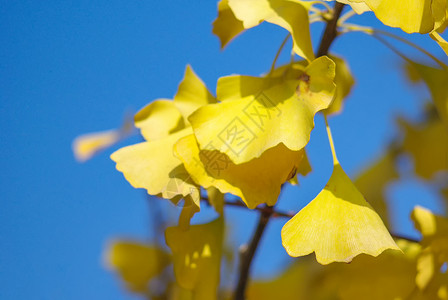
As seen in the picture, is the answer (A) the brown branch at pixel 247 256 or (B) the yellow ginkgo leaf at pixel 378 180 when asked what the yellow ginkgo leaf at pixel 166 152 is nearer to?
(A) the brown branch at pixel 247 256

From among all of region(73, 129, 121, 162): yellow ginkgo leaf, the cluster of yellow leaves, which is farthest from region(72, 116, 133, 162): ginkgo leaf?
the cluster of yellow leaves

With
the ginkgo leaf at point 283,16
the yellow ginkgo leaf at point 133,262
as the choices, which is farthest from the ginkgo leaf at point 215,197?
the yellow ginkgo leaf at point 133,262

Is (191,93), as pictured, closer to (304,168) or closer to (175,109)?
(175,109)

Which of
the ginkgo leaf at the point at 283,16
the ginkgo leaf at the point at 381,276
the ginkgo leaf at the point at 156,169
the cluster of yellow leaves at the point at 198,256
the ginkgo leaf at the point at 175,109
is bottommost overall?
the ginkgo leaf at the point at 381,276

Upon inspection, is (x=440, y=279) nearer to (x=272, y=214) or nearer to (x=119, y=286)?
(x=272, y=214)

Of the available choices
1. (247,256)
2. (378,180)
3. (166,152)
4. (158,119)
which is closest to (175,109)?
(158,119)
